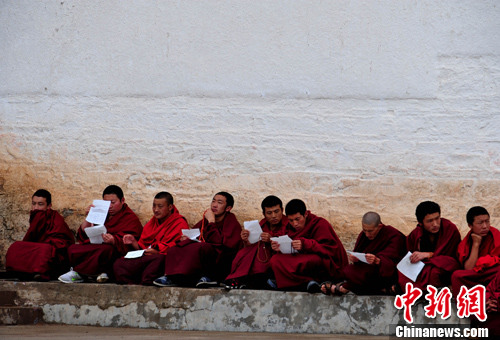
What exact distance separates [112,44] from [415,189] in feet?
11.2

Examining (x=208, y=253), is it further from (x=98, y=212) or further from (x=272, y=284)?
(x=98, y=212)

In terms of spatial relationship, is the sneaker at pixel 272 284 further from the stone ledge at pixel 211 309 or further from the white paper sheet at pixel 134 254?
the white paper sheet at pixel 134 254

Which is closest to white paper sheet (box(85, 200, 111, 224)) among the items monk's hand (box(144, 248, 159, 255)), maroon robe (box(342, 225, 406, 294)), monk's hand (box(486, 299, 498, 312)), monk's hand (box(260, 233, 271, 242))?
monk's hand (box(144, 248, 159, 255))

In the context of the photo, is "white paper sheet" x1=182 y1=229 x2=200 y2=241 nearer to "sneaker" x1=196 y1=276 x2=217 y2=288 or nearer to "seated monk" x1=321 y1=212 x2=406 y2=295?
"sneaker" x1=196 y1=276 x2=217 y2=288

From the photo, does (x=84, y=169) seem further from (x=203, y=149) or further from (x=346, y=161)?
(x=346, y=161)

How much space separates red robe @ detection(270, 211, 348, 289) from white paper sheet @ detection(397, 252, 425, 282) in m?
0.60

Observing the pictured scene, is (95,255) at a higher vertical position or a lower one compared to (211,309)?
higher

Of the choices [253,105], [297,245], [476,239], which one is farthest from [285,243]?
[253,105]

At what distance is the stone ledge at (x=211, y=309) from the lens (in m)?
6.00

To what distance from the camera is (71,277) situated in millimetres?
6785

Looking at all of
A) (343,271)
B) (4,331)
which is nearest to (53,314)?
(4,331)

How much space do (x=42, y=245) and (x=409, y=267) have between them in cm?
326

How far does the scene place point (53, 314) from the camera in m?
6.48

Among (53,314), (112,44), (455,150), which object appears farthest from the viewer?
(112,44)
